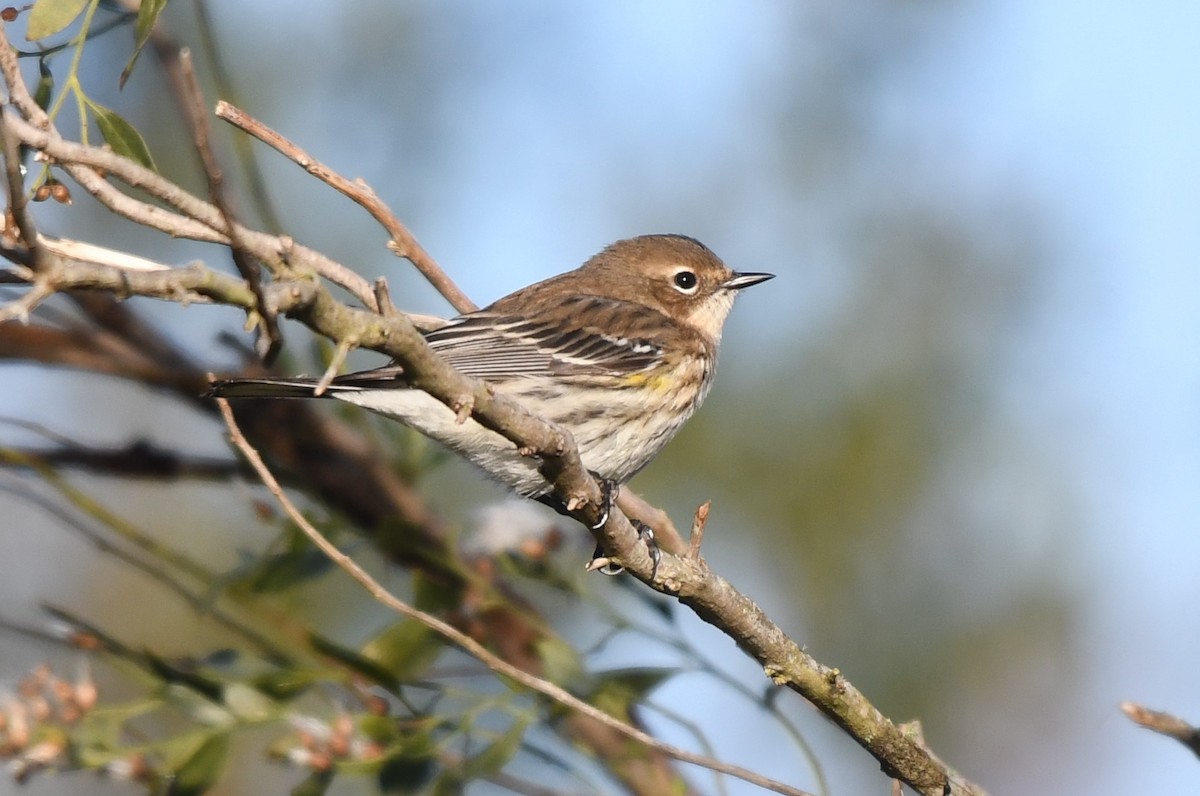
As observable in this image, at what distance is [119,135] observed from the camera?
2816mm

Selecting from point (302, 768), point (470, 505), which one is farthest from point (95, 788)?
point (302, 768)

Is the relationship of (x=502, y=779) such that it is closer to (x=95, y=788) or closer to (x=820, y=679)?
(x=820, y=679)

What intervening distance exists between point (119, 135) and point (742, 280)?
11.8ft

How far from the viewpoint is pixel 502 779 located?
3.75 metres

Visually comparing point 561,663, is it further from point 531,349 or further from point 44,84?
point 44,84

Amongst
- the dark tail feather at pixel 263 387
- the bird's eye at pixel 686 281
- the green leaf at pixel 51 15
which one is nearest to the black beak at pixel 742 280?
the bird's eye at pixel 686 281

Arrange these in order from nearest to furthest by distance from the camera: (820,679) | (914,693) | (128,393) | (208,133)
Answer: (208,133)
(820,679)
(914,693)
(128,393)

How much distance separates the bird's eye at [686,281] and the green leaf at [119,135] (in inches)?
136

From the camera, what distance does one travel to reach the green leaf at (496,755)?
348 cm

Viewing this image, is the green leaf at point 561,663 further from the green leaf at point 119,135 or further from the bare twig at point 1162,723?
the bare twig at point 1162,723

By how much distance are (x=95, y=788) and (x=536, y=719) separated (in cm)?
345

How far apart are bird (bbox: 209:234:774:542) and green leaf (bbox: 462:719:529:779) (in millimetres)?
702

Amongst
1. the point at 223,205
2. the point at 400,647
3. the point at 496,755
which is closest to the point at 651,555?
the point at 496,755

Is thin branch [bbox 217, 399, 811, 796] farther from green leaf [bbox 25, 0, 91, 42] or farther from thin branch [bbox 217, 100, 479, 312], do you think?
green leaf [bbox 25, 0, 91, 42]
